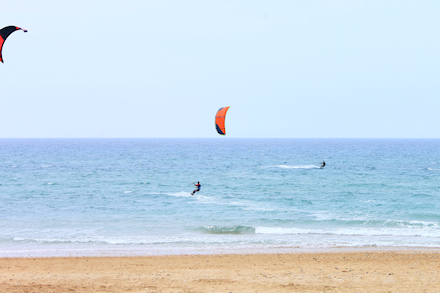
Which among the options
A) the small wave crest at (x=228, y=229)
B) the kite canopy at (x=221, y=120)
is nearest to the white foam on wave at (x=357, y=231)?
the small wave crest at (x=228, y=229)

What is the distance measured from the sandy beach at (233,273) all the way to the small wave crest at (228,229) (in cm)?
494

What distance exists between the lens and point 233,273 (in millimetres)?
13812

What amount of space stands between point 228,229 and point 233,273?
27.7 ft

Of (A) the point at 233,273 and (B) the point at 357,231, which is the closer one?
(A) the point at 233,273

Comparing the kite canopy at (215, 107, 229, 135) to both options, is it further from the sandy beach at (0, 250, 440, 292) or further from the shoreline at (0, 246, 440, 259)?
the sandy beach at (0, 250, 440, 292)

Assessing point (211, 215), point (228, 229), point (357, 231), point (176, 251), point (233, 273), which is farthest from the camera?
point (211, 215)

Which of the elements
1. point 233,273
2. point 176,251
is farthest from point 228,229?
point 233,273

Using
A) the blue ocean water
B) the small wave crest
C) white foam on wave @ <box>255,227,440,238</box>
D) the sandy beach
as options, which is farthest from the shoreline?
the small wave crest

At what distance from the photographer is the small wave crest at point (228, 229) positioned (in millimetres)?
21844

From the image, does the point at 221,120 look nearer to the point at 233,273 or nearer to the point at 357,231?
the point at 357,231

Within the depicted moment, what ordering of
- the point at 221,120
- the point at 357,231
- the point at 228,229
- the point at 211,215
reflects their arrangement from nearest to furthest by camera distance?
the point at 357,231
the point at 228,229
the point at 221,120
the point at 211,215

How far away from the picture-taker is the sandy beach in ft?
39.7

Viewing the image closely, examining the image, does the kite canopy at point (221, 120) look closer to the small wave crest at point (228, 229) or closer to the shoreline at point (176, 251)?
the small wave crest at point (228, 229)

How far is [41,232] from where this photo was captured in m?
21.4
